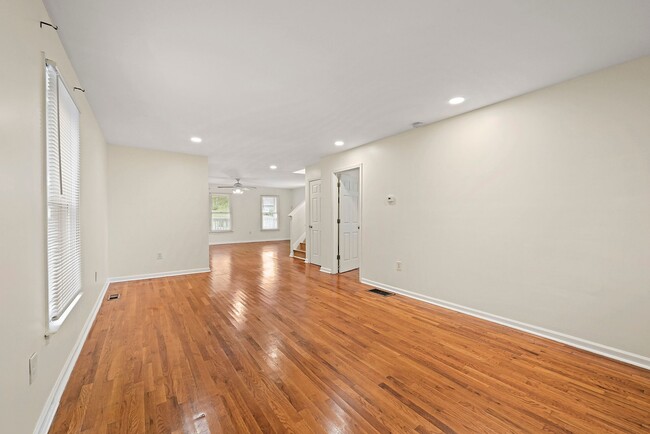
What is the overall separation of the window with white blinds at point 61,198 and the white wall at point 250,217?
27.5 ft

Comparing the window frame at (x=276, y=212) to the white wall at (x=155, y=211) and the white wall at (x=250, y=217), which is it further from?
the white wall at (x=155, y=211)

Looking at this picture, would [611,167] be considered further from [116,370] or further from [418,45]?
[116,370]

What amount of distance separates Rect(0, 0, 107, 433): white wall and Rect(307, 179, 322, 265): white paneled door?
4704 millimetres

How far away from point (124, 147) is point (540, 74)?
20.8 ft

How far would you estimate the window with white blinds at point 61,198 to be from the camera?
1.73 metres

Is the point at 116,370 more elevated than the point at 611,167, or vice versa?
the point at 611,167

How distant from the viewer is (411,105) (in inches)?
121

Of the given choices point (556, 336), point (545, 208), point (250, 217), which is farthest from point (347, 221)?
point (250, 217)

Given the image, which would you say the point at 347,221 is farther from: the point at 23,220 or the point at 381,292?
the point at 23,220

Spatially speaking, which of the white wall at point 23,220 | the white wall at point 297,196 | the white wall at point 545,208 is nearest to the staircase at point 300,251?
the white wall at point 545,208

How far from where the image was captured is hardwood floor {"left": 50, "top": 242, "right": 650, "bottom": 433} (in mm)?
1594

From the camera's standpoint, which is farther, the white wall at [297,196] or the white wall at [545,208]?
the white wall at [297,196]

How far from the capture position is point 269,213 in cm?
1193

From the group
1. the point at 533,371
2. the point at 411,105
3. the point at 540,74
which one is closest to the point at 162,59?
the point at 411,105
